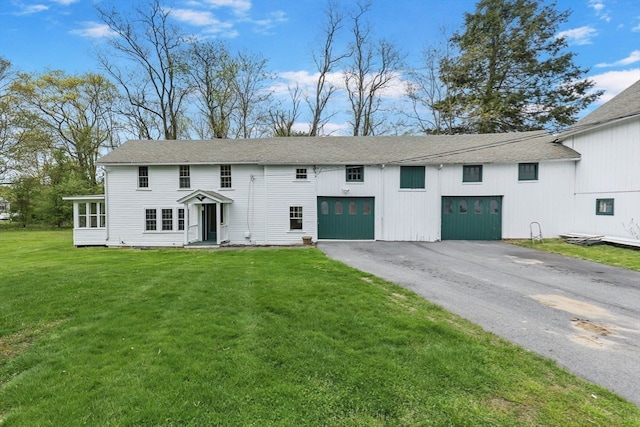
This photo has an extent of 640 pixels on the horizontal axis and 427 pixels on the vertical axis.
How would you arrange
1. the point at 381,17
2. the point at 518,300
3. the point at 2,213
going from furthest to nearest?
the point at 2,213, the point at 381,17, the point at 518,300

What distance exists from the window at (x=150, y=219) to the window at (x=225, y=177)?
13.4 ft

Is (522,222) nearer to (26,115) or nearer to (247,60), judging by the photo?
(247,60)

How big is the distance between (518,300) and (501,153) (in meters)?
12.9

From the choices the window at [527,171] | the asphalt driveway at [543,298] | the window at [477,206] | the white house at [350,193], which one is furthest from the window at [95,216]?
the window at [527,171]

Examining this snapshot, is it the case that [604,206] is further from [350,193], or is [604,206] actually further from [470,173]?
[350,193]

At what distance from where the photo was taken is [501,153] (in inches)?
672

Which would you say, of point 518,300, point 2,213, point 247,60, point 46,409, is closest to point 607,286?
point 518,300

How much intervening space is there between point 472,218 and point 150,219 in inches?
687

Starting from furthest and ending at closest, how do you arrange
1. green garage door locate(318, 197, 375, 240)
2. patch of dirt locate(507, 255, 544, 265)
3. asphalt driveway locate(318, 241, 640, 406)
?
green garage door locate(318, 197, 375, 240) → patch of dirt locate(507, 255, 544, 265) → asphalt driveway locate(318, 241, 640, 406)

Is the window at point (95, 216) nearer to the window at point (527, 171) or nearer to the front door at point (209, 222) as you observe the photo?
the front door at point (209, 222)

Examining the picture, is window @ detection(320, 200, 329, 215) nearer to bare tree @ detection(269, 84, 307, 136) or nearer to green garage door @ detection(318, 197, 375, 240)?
green garage door @ detection(318, 197, 375, 240)

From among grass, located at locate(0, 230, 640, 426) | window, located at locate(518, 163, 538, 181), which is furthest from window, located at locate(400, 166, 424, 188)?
grass, located at locate(0, 230, 640, 426)

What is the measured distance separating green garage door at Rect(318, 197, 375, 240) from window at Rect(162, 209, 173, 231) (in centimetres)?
815

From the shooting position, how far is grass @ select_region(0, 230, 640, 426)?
2.80 meters
